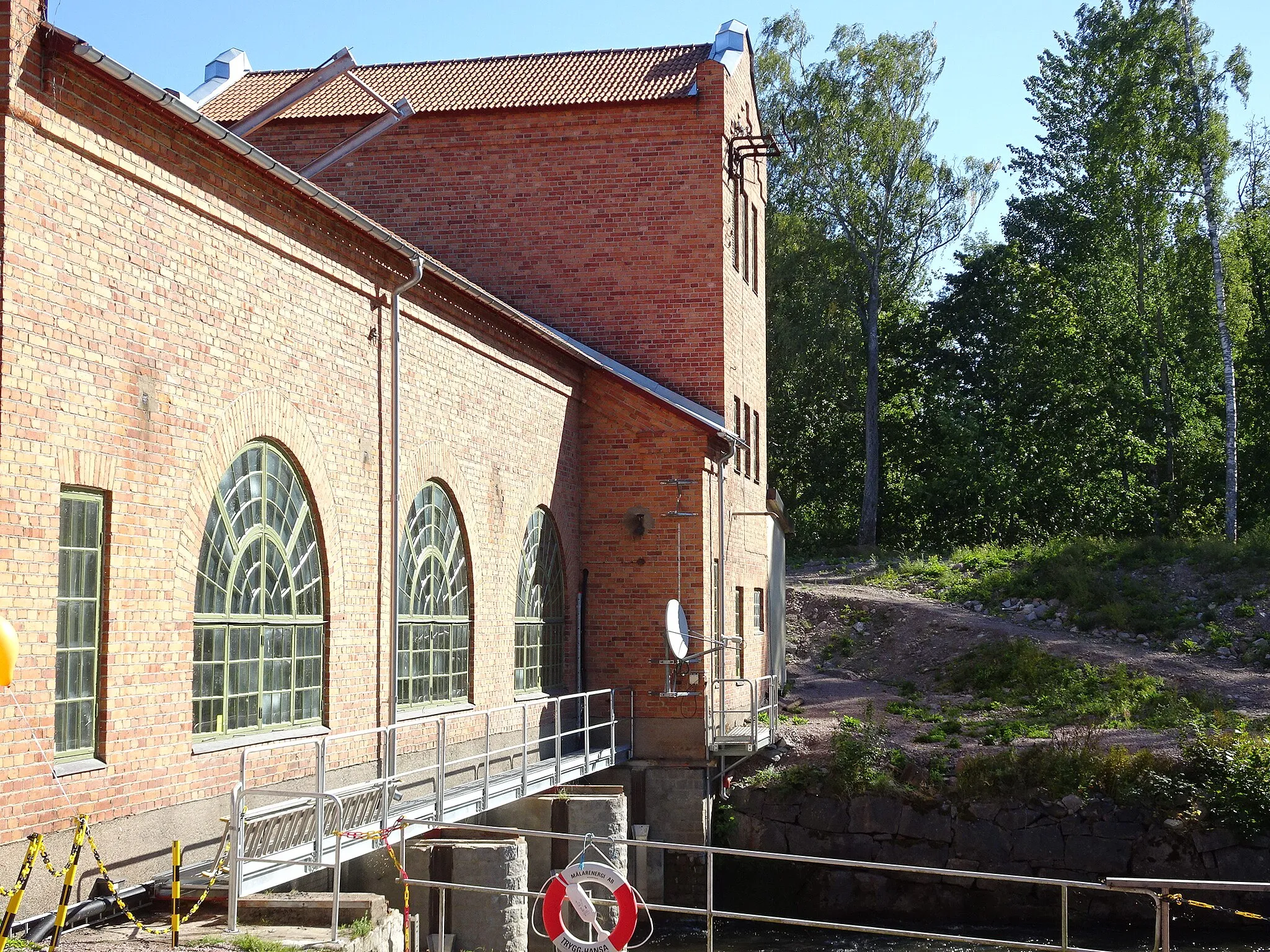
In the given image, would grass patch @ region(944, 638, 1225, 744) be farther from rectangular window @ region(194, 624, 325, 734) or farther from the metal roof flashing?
rectangular window @ region(194, 624, 325, 734)

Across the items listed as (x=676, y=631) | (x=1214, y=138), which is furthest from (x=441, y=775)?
(x=1214, y=138)

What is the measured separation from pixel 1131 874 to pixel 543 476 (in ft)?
32.2

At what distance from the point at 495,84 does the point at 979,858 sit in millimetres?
14511

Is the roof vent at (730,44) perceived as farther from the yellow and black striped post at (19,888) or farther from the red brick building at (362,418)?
the yellow and black striped post at (19,888)

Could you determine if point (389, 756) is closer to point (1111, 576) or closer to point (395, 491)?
point (395, 491)

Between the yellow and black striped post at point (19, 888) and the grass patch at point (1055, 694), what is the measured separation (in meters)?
17.3

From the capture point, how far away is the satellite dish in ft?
60.8

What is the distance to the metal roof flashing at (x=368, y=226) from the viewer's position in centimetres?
908

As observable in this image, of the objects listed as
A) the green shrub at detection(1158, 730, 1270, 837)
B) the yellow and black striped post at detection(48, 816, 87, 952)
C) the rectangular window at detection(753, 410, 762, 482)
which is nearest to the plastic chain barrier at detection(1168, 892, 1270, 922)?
the green shrub at detection(1158, 730, 1270, 837)

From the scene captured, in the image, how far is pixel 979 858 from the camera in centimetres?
1984

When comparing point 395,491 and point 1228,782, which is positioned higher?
point 395,491

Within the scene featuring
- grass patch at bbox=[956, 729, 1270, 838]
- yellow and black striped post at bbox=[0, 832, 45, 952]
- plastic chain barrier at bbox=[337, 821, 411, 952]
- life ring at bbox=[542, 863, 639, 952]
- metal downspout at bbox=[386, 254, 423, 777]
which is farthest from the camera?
grass patch at bbox=[956, 729, 1270, 838]

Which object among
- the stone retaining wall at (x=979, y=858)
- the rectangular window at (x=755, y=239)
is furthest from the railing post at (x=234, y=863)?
the rectangular window at (x=755, y=239)

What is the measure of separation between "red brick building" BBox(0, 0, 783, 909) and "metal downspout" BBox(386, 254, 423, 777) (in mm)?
74
